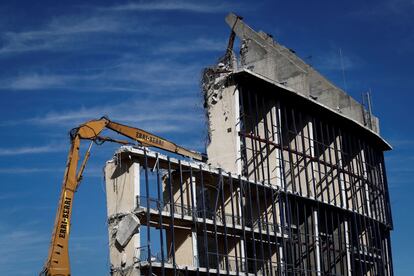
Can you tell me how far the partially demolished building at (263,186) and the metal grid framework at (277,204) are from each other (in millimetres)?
103

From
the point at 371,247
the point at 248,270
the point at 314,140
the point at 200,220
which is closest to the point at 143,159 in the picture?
the point at 200,220

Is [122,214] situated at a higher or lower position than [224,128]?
lower

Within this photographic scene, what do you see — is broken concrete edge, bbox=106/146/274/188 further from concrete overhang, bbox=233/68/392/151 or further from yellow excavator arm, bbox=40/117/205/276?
concrete overhang, bbox=233/68/392/151

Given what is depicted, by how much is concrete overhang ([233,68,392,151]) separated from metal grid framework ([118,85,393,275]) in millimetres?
864

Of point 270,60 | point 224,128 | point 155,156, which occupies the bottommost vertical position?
point 155,156

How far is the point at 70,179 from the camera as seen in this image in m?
46.4

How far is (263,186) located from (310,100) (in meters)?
11.3

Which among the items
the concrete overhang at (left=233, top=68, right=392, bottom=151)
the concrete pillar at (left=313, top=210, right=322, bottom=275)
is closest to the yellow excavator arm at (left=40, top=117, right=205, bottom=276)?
the concrete overhang at (left=233, top=68, right=392, bottom=151)

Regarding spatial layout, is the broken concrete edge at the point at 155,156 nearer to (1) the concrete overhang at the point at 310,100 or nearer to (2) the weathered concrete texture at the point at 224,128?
(2) the weathered concrete texture at the point at 224,128

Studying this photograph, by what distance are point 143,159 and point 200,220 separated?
6268 millimetres

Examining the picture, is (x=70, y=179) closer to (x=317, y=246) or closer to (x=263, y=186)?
(x=263, y=186)

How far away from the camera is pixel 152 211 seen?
160 feet

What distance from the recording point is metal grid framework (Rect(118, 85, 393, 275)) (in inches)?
2042

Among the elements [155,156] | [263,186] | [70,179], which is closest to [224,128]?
[263,186]
